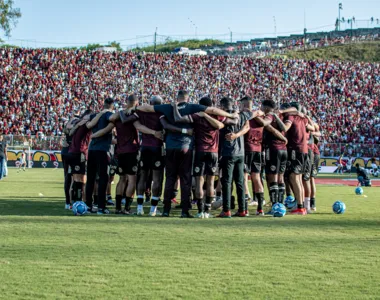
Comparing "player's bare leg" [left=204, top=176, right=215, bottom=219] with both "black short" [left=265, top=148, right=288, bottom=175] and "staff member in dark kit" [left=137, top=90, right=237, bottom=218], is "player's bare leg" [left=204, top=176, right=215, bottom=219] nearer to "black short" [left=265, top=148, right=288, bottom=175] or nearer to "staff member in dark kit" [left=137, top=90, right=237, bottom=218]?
"staff member in dark kit" [left=137, top=90, right=237, bottom=218]

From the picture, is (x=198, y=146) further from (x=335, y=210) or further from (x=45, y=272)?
(x=45, y=272)

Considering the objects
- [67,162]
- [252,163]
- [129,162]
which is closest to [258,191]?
[252,163]

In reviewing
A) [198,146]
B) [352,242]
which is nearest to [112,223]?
[198,146]

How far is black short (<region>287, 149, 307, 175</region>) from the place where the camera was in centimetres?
1325

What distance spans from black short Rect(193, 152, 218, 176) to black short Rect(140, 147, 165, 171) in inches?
32.7

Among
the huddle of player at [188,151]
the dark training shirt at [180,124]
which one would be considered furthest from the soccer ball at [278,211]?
the dark training shirt at [180,124]

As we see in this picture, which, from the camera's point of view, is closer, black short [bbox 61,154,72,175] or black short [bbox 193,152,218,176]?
black short [bbox 193,152,218,176]

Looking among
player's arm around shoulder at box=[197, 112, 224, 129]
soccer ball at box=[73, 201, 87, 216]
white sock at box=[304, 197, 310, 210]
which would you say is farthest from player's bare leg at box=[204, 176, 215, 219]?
white sock at box=[304, 197, 310, 210]

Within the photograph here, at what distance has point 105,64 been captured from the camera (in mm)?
55812

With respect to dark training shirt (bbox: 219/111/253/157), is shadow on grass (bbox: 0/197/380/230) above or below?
below

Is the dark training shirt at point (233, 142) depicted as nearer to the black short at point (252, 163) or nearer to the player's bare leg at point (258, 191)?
the black short at point (252, 163)

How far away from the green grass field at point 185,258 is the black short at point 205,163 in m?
1.01

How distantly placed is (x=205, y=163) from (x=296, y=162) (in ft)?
7.87

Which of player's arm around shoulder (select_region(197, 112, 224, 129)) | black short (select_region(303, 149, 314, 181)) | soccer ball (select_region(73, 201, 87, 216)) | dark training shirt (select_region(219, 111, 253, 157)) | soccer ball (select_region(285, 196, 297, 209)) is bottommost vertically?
soccer ball (select_region(285, 196, 297, 209))
